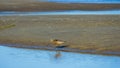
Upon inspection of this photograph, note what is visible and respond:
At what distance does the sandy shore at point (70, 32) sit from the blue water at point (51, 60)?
31.7 inches

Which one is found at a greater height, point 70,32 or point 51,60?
point 51,60

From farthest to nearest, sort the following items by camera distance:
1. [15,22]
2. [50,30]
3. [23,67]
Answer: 1. [15,22]
2. [50,30]
3. [23,67]

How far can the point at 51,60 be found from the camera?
14930 mm

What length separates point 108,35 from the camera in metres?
18.6

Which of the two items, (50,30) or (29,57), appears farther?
(50,30)

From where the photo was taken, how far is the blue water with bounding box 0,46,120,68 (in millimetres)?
14141

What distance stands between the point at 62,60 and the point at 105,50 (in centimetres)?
199

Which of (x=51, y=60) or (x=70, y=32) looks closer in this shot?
(x=51, y=60)

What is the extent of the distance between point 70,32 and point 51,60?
16.6 feet

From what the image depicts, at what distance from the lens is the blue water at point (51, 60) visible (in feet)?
46.4

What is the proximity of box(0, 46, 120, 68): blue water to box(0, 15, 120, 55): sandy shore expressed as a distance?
0.81 meters

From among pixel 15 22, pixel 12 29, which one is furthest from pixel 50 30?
pixel 15 22

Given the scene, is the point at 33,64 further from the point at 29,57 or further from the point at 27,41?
the point at 27,41

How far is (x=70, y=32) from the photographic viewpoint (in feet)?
65.0
